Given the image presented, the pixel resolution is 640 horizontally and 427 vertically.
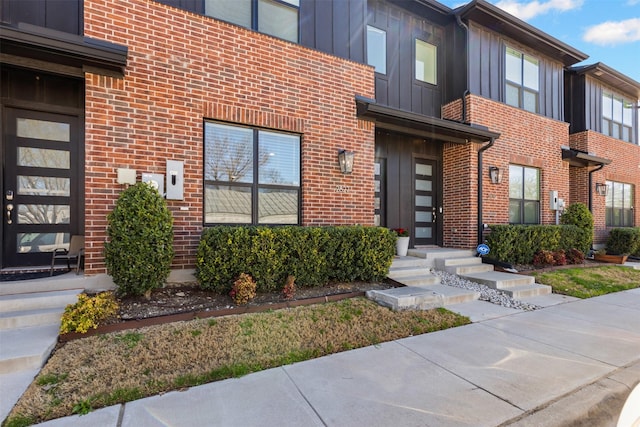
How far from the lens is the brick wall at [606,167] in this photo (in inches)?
406

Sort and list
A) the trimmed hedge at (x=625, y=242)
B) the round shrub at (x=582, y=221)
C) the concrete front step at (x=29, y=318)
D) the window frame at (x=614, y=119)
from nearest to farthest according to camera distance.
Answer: the concrete front step at (x=29, y=318), the round shrub at (x=582, y=221), the trimmed hedge at (x=625, y=242), the window frame at (x=614, y=119)

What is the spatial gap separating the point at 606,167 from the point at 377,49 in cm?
961

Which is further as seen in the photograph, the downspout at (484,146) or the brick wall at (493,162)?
the brick wall at (493,162)

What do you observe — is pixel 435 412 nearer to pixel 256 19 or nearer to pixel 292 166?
pixel 292 166

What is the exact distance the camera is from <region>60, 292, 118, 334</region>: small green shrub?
3053 millimetres

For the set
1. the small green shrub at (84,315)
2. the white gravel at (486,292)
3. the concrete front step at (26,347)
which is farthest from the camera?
the white gravel at (486,292)

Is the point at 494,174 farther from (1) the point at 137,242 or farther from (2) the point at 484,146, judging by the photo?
(1) the point at 137,242

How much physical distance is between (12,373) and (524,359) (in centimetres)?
467

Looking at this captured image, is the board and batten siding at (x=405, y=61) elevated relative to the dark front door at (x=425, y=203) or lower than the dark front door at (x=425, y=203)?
elevated

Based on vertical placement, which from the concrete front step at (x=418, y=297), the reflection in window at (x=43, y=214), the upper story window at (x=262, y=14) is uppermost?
the upper story window at (x=262, y=14)

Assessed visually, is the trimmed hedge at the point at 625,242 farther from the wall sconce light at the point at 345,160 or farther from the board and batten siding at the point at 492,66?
the wall sconce light at the point at 345,160

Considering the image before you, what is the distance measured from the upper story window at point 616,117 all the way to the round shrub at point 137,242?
48.6 ft

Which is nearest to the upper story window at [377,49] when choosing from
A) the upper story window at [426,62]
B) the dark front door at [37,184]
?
the upper story window at [426,62]

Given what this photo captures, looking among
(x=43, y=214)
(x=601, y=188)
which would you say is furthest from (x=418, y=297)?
(x=601, y=188)
